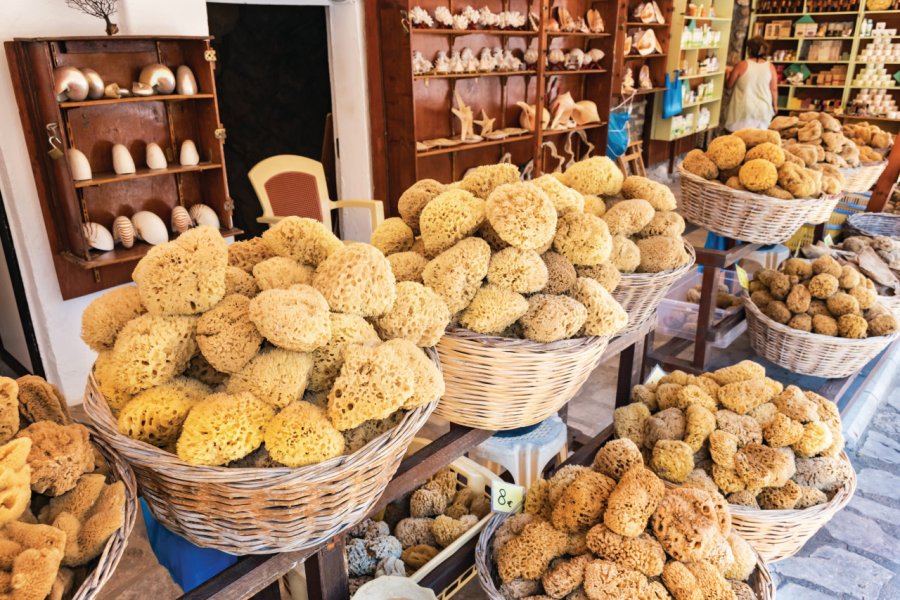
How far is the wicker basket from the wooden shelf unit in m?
3.07

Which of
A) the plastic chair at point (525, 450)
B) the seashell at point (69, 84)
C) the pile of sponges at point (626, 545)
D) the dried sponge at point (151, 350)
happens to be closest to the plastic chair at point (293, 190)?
the seashell at point (69, 84)

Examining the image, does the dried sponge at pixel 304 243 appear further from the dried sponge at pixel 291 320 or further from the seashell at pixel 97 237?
the seashell at pixel 97 237

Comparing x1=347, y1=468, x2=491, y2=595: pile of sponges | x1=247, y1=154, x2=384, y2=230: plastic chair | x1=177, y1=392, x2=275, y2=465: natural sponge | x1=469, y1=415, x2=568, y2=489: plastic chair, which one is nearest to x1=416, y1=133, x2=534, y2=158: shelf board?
x1=247, y1=154, x2=384, y2=230: plastic chair

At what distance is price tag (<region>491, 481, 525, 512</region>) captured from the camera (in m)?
1.24

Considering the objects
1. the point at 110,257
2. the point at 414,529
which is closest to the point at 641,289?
the point at 414,529

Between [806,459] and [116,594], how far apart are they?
71.7 inches

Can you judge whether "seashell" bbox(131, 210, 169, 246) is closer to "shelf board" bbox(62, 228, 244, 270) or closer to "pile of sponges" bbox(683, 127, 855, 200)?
"shelf board" bbox(62, 228, 244, 270)

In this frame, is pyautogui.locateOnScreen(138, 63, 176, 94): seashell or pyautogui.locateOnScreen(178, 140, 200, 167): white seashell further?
pyautogui.locateOnScreen(178, 140, 200, 167): white seashell

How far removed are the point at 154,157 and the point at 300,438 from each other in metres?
2.57

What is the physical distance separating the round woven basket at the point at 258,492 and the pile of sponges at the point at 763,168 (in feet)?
5.23

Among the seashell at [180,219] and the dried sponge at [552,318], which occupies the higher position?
the dried sponge at [552,318]

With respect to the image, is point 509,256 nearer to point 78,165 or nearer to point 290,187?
point 78,165

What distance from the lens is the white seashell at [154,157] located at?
2.81 metres

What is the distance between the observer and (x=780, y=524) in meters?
1.26
